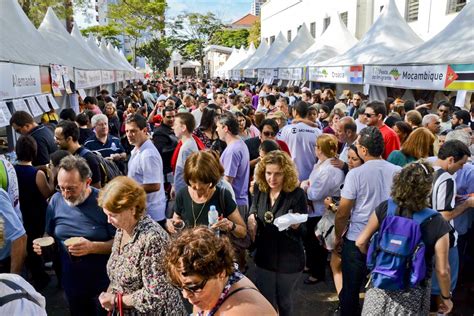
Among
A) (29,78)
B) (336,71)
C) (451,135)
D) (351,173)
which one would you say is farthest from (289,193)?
(336,71)

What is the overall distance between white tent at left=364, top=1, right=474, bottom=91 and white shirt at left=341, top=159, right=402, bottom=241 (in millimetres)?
3941

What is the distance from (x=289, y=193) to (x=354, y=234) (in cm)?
71

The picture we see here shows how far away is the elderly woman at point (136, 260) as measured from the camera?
222 centimetres

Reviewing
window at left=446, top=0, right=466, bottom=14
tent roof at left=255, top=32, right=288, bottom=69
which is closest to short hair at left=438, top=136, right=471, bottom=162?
window at left=446, top=0, right=466, bottom=14

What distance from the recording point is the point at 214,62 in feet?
223

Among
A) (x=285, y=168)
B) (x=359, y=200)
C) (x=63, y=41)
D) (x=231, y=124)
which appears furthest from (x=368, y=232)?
(x=63, y=41)

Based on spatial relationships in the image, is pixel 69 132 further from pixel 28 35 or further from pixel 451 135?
pixel 28 35

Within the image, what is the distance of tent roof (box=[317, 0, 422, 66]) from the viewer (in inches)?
431

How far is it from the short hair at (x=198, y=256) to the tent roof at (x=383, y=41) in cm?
1003

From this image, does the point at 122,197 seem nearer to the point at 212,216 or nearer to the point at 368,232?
the point at 212,216

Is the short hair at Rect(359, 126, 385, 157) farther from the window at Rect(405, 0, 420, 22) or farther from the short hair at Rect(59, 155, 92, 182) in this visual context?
the window at Rect(405, 0, 420, 22)

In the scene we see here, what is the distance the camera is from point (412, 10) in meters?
16.4

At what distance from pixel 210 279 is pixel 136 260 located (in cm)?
84

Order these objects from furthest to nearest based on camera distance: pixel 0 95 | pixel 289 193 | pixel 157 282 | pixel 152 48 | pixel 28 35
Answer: pixel 152 48 → pixel 28 35 → pixel 0 95 → pixel 289 193 → pixel 157 282
